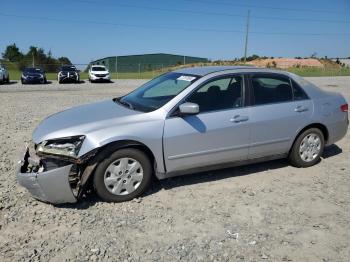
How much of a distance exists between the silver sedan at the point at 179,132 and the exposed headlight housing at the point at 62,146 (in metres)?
0.01

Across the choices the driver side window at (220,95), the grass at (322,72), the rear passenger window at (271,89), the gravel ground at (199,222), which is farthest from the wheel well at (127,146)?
the grass at (322,72)

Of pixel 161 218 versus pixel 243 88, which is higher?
pixel 243 88

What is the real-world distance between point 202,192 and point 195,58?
61.6 m

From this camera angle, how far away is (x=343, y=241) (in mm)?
3846

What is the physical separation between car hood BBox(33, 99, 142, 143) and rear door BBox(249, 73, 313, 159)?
172 cm

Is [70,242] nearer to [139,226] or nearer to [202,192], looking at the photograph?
[139,226]

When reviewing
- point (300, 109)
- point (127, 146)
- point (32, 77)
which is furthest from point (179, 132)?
point (32, 77)

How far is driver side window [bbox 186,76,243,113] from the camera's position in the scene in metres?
5.04

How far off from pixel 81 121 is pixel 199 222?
6.14ft

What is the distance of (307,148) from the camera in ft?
19.6

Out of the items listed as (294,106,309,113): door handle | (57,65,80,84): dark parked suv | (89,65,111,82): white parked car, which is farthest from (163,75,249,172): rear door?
(89,65,111,82): white parked car

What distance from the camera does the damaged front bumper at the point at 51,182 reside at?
4.22 metres

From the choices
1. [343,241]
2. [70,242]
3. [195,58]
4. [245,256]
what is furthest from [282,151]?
[195,58]

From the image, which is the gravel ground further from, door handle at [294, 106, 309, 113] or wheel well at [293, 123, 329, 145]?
door handle at [294, 106, 309, 113]
